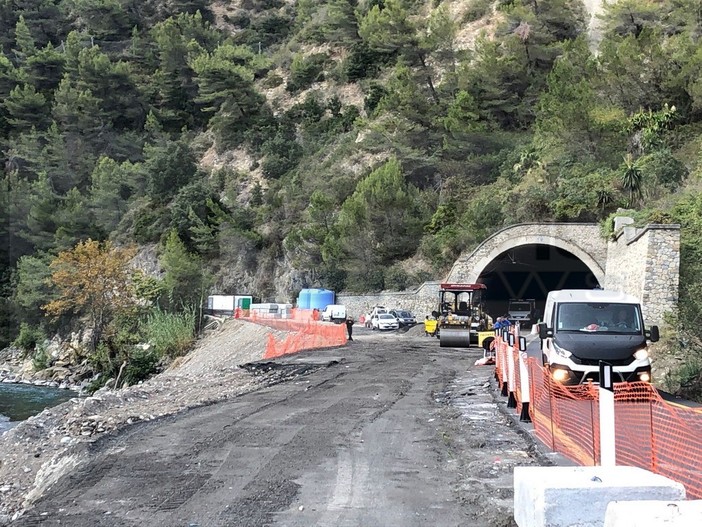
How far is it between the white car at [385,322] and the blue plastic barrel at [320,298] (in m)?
8.08

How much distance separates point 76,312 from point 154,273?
832 cm

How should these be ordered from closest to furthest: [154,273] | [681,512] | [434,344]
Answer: [681,512]
[434,344]
[154,273]

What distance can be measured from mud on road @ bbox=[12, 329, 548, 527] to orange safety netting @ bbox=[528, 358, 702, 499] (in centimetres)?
47

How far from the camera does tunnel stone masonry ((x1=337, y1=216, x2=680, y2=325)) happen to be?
30.1m

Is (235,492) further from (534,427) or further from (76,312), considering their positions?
(76,312)

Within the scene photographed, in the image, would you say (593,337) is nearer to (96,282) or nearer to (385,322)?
(385,322)

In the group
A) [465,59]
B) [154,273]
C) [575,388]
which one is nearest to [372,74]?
[465,59]

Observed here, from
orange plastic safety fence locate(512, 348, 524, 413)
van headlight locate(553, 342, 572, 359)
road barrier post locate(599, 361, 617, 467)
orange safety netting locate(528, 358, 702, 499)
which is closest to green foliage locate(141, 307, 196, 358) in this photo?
van headlight locate(553, 342, 572, 359)

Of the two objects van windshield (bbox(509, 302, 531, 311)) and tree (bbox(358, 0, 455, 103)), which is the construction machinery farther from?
tree (bbox(358, 0, 455, 103))

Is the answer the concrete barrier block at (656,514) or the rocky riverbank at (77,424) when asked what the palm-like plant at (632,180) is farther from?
the concrete barrier block at (656,514)

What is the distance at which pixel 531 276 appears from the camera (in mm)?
54938

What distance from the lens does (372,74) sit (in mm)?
79000

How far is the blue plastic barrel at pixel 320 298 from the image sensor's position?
56.4 meters

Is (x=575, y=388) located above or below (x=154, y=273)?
below
